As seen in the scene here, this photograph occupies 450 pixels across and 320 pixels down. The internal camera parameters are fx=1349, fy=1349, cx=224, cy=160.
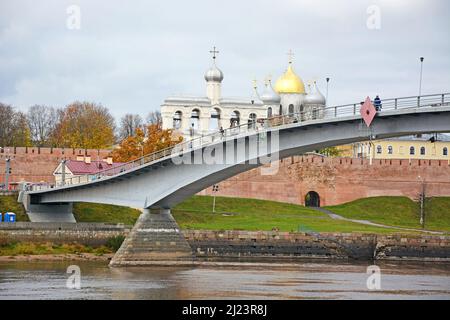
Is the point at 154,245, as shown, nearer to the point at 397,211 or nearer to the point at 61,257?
the point at 61,257

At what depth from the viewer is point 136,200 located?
5856cm

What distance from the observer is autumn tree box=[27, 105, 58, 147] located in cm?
11419

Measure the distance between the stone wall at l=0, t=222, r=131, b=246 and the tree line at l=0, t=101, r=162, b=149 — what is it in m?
40.3

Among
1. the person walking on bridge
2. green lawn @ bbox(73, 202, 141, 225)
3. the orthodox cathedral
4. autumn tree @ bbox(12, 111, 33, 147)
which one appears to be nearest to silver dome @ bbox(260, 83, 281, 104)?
the orthodox cathedral

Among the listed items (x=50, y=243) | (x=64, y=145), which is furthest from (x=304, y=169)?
(x=50, y=243)

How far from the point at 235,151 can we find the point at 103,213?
19.3 metres

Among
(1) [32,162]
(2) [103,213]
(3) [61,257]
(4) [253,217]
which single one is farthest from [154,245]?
(1) [32,162]

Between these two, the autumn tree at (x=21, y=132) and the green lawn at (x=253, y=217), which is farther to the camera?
the autumn tree at (x=21, y=132)

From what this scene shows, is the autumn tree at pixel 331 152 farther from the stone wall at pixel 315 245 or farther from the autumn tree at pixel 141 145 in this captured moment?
the stone wall at pixel 315 245

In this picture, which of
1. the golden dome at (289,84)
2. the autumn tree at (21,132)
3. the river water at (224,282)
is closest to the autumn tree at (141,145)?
the autumn tree at (21,132)

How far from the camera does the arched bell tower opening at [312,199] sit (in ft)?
300

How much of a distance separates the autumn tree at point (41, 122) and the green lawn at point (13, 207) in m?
44.9
